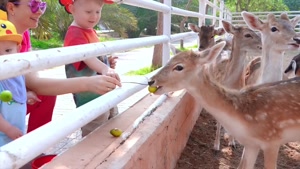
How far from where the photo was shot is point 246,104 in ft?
10.8

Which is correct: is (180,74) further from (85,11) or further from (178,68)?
(85,11)

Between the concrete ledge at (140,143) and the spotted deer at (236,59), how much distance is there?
85cm

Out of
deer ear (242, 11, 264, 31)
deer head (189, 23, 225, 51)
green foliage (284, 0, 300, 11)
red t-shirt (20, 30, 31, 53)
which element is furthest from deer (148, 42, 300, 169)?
green foliage (284, 0, 300, 11)

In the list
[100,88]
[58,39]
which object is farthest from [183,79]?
[58,39]

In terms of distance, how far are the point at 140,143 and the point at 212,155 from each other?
69.6 inches

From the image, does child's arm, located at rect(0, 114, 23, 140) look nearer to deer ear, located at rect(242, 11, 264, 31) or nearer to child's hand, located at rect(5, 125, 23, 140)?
child's hand, located at rect(5, 125, 23, 140)

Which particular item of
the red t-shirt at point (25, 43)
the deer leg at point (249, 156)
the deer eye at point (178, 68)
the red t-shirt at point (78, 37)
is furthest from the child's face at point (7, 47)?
the deer leg at point (249, 156)

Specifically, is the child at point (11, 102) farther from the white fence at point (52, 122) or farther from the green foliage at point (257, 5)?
the green foliage at point (257, 5)

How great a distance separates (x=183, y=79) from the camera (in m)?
3.52

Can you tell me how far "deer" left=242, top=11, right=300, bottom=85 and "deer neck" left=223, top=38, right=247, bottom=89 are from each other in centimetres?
18

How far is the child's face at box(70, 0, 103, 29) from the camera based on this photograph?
310cm

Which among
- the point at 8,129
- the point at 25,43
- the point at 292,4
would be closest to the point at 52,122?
the point at 8,129

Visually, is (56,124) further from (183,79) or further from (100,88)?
(183,79)

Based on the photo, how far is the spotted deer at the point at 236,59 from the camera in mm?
5094
